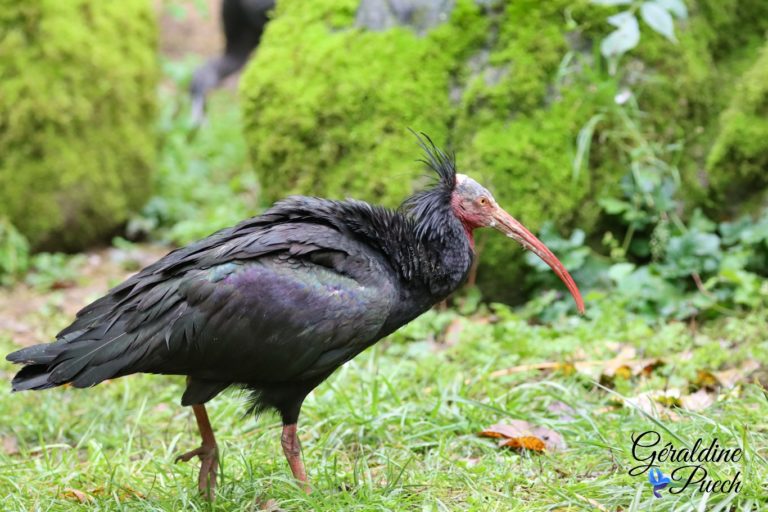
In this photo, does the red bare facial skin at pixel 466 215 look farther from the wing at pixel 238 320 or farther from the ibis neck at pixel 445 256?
the wing at pixel 238 320

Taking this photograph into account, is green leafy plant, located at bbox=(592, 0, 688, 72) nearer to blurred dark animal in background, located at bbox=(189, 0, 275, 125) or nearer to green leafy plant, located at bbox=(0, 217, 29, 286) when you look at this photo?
green leafy plant, located at bbox=(0, 217, 29, 286)

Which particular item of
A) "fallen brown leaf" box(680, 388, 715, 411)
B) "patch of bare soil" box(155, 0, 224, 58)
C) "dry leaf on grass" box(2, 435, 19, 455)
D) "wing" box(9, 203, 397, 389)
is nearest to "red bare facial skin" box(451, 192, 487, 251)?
"wing" box(9, 203, 397, 389)

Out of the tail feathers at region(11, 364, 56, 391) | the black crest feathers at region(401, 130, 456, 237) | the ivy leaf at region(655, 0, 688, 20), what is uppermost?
the ivy leaf at region(655, 0, 688, 20)

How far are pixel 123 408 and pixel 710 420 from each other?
2845mm

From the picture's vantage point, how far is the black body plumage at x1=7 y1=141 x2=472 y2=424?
3.47 meters

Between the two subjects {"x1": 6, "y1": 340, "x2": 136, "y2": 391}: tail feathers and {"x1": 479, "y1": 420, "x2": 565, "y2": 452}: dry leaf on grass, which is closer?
{"x1": 6, "y1": 340, "x2": 136, "y2": 391}: tail feathers

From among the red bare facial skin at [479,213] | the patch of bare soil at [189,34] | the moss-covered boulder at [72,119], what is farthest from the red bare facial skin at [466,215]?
the patch of bare soil at [189,34]

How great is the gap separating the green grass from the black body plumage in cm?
51

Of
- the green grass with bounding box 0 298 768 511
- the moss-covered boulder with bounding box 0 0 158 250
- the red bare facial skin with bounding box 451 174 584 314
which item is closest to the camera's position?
the green grass with bounding box 0 298 768 511

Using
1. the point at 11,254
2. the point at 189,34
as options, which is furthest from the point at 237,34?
the point at 189,34

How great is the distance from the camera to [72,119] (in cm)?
741

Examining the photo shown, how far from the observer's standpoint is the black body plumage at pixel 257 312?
3.47m

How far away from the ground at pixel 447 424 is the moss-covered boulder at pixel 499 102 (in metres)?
0.80

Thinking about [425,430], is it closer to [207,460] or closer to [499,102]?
[207,460]
